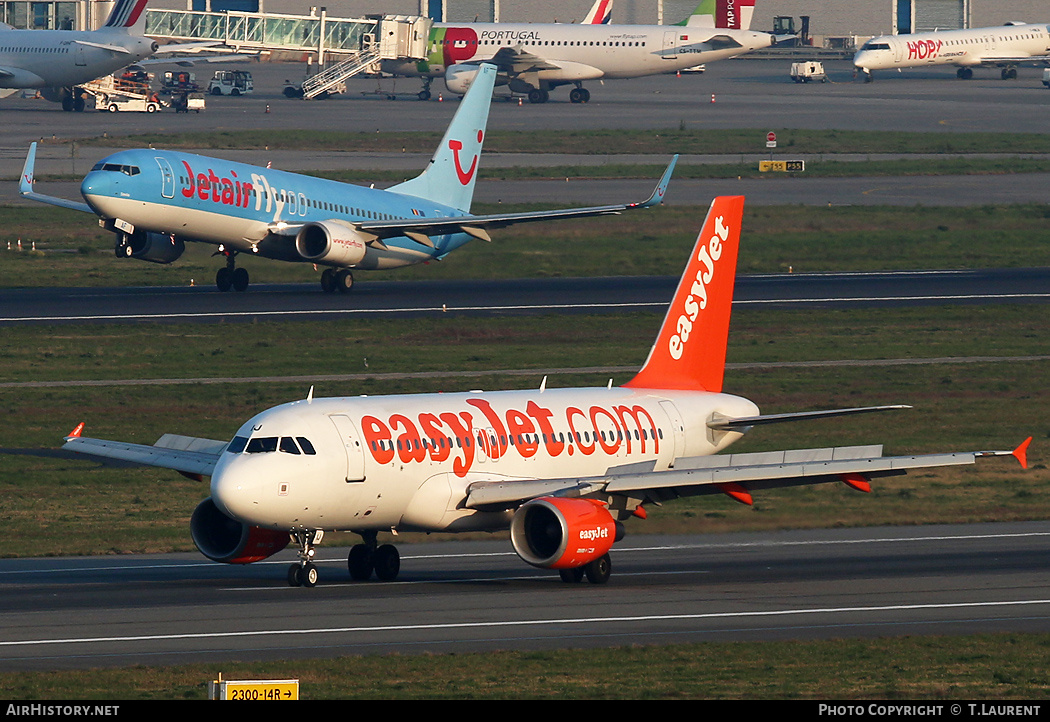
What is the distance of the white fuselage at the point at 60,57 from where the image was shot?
491 feet

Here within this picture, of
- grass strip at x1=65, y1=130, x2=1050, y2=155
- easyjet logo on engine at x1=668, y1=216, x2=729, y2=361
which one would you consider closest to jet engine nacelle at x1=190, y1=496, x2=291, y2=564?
easyjet logo on engine at x1=668, y1=216, x2=729, y2=361

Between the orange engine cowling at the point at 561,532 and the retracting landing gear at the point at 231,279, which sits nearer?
the orange engine cowling at the point at 561,532

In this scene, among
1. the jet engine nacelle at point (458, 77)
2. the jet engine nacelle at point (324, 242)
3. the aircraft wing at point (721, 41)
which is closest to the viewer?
the jet engine nacelle at point (324, 242)

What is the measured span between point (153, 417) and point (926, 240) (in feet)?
175

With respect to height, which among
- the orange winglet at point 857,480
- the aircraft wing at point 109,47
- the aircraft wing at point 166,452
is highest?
the aircraft wing at point 109,47

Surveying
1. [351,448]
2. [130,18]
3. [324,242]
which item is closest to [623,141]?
[130,18]

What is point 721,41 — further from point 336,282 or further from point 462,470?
point 462,470

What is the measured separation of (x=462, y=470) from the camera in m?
37.4

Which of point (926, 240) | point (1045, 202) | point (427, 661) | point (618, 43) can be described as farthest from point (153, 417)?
point (618, 43)

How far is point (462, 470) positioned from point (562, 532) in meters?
3.26

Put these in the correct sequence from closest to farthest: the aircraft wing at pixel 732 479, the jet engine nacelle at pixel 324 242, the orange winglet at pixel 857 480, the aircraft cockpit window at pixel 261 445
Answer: the aircraft cockpit window at pixel 261 445
the aircraft wing at pixel 732 479
the orange winglet at pixel 857 480
the jet engine nacelle at pixel 324 242

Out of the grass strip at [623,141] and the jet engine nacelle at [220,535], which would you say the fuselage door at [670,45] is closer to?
the grass strip at [623,141]

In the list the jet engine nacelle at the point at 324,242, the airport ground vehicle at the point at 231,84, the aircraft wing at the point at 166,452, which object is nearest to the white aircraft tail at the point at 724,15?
the airport ground vehicle at the point at 231,84

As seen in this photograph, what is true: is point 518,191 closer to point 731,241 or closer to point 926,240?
point 926,240
